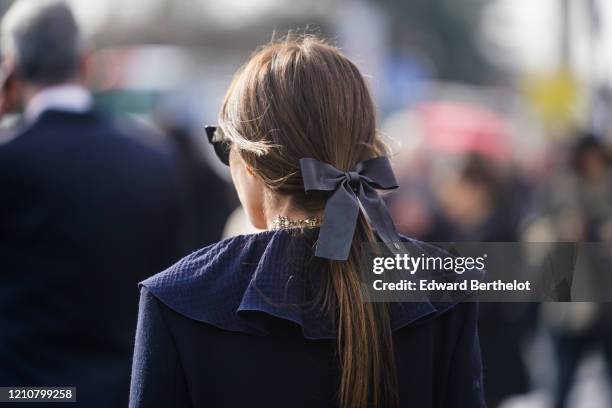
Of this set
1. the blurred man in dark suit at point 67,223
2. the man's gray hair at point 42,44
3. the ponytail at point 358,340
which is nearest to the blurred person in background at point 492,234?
the blurred man in dark suit at point 67,223

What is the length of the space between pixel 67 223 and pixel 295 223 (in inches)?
49.1

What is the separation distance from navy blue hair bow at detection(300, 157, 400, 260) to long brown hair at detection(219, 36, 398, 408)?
34 mm

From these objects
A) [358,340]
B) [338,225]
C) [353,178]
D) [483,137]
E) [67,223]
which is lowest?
[358,340]

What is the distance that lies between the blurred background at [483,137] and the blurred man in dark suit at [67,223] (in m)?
0.36

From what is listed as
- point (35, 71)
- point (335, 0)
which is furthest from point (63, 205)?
point (335, 0)

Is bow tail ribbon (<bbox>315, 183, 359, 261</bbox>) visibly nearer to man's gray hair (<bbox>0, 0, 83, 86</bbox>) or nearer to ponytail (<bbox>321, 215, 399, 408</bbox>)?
ponytail (<bbox>321, 215, 399, 408</bbox>)

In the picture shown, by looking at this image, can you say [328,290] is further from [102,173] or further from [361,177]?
[102,173]

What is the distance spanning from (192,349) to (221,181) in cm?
461

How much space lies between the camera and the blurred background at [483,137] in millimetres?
6000

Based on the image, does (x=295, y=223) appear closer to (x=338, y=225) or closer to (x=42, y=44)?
(x=338, y=225)

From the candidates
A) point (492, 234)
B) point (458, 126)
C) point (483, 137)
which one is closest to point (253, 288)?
point (492, 234)

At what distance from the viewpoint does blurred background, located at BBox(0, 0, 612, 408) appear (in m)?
6.00

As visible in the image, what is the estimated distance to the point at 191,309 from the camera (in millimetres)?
2070

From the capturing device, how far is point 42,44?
130 inches
